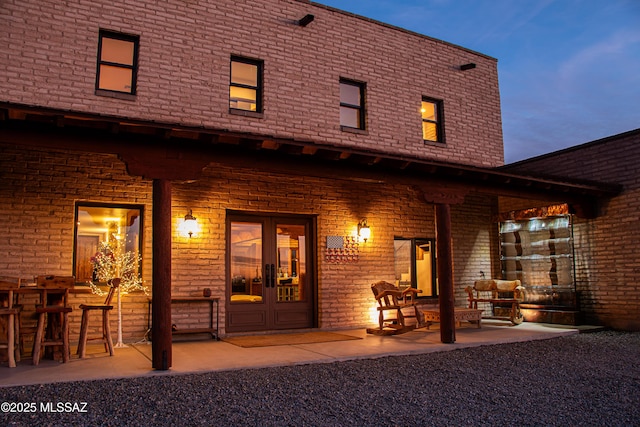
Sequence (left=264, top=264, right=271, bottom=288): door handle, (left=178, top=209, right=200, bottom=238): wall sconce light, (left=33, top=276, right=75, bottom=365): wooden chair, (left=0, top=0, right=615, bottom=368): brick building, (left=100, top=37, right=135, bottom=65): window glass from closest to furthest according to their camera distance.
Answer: (left=33, top=276, right=75, bottom=365): wooden chair → (left=0, top=0, right=615, bottom=368): brick building → (left=100, top=37, right=135, bottom=65): window glass → (left=178, top=209, right=200, bottom=238): wall sconce light → (left=264, top=264, right=271, bottom=288): door handle

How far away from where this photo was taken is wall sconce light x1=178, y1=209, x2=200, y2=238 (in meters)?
9.51

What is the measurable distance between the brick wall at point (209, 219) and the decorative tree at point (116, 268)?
195mm

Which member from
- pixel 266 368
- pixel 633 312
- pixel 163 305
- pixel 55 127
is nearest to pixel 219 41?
pixel 55 127

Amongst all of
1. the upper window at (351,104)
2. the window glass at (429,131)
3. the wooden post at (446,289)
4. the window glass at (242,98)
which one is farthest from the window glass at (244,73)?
the wooden post at (446,289)

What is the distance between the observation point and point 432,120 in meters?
12.8

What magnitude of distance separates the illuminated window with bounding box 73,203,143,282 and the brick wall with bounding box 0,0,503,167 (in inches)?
67.8

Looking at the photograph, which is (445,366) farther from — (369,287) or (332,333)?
(369,287)

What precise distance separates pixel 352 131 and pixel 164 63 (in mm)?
4135

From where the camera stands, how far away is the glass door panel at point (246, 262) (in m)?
10.3

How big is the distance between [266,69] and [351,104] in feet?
7.05

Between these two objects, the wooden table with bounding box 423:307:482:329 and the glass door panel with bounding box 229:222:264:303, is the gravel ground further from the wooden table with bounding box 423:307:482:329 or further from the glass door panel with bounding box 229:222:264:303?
the glass door panel with bounding box 229:222:264:303

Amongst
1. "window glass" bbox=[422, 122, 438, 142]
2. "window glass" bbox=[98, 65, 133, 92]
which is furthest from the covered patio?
"window glass" bbox=[422, 122, 438, 142]

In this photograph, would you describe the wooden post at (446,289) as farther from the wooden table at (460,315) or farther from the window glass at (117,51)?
the window glass at (117,51)

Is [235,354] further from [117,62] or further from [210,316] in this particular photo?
[117,62]
